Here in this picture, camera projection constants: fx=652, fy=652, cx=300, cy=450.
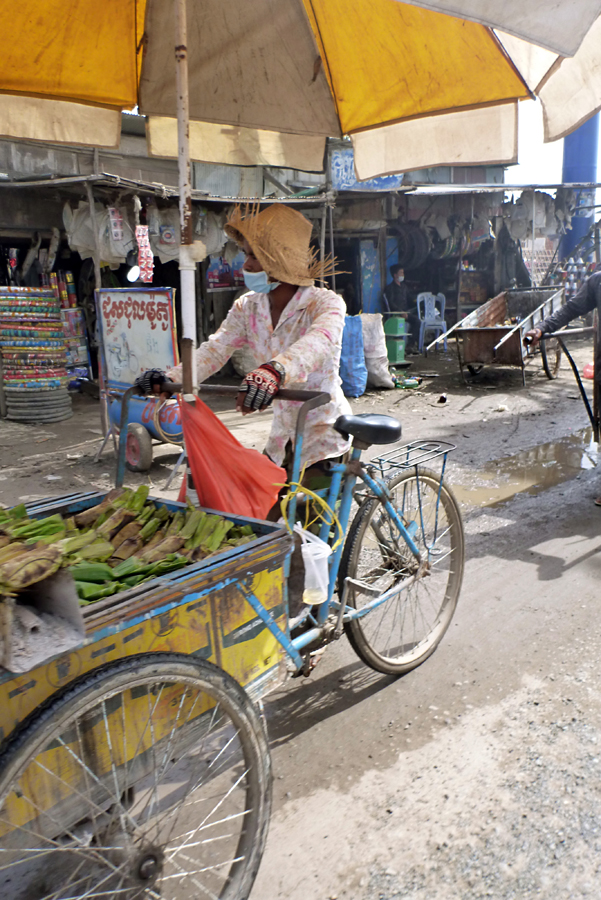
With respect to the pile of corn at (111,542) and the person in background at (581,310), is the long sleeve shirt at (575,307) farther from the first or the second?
the pile of corn at (111,542)

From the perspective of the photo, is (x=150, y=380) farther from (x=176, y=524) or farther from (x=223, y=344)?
(x=176, y=524)

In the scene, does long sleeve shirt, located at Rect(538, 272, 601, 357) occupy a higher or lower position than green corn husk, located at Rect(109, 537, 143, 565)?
higher

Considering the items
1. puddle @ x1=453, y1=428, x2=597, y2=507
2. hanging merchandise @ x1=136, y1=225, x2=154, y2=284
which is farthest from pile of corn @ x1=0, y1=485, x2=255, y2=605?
hanging merchandise @ x1=136, y1=225, x2=154, y2=284

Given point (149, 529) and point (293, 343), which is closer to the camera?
point (149, 529)

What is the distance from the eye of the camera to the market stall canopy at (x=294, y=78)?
3.02 m

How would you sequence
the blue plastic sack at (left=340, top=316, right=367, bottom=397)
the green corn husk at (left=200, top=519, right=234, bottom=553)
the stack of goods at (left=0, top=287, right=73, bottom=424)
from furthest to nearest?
the blue plastic sack at (left=340, top=316, right=367, bottom=397)
the stack of goods at (left=0, top=287, right=73, bottom=424)
the green corn husk at (left=200, top=519, right=234, bottom=553)

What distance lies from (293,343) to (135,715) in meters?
1.69

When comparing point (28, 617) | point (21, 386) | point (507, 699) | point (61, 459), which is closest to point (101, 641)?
point (28, 617)

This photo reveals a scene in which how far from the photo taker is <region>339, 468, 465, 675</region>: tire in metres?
2.80

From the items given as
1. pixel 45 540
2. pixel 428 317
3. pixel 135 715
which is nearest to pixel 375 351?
pixel 428 317

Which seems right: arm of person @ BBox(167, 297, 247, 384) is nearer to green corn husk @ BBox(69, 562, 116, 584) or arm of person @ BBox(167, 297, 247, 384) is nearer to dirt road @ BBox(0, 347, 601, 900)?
green corn husk @ BBox(69, 562, 116, 584)

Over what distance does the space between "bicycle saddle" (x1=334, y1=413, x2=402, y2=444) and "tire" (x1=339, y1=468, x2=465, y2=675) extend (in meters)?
0.30

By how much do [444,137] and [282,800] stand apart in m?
3.29

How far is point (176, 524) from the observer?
2154 mm
